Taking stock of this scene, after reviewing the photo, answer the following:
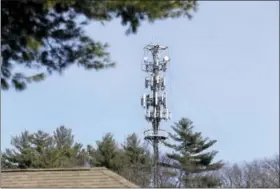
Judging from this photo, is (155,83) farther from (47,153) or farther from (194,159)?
(194,159)

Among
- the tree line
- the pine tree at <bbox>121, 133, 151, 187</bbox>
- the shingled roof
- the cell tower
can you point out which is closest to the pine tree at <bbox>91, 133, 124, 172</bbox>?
the tree line

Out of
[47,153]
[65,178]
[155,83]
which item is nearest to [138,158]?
[47,153]

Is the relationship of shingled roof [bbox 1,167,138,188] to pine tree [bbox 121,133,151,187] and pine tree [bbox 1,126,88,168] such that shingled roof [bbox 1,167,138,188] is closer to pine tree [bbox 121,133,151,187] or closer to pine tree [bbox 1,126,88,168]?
pine tree [bbox 1,126,88,168]

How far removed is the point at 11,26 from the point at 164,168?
7591 millimetres

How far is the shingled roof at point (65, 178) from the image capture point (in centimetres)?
403

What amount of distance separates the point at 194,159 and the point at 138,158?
3618 millimetres

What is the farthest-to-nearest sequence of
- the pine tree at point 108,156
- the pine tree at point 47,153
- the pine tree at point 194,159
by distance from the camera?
the pine tree at point 194,159 < the pine tree at point 108,156 < the pine tree at point 47,153

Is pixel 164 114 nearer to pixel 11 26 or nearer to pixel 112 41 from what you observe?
pixel 112 41

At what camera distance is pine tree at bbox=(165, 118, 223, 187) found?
31.4ft

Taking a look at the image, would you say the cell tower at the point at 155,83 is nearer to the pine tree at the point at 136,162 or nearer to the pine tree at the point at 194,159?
the pine tree at the point at 136,162

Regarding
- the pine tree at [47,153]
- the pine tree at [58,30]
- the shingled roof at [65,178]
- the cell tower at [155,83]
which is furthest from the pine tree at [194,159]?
the pine tree at [58,30]

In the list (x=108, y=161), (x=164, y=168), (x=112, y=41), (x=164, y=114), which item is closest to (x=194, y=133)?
(x=164, y=168)

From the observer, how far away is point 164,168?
8883 millimetres

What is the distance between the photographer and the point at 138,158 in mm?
7613
